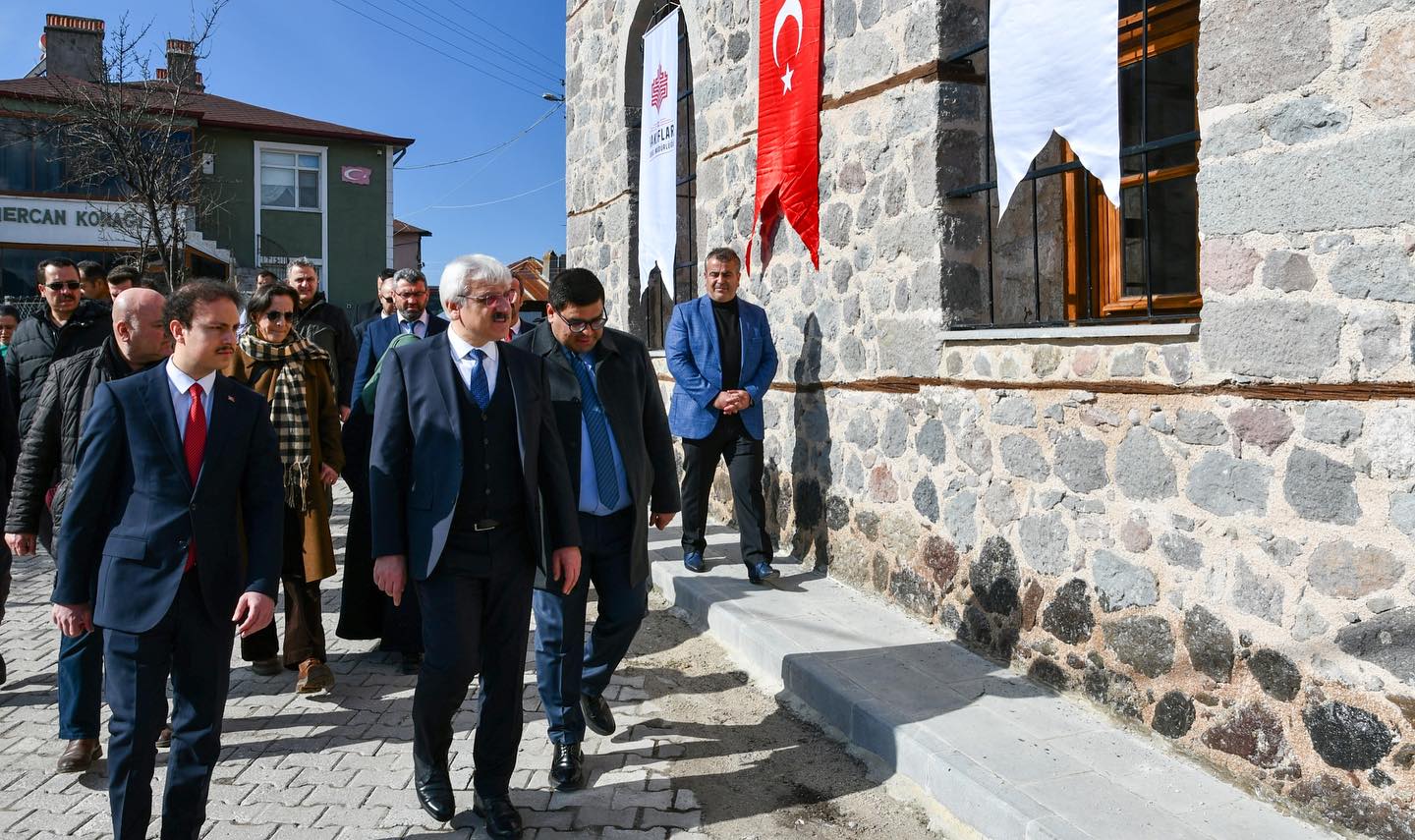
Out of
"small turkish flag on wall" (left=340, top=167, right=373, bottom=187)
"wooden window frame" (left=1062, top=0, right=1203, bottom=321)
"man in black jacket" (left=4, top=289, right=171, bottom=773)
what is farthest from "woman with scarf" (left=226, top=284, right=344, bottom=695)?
"small turkish flag on wall" (left=340, top=167, right=373, bottom=187)

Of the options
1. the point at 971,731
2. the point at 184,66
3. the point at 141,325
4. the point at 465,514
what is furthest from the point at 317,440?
the point at 184,66

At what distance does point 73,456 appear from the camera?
3918 mm

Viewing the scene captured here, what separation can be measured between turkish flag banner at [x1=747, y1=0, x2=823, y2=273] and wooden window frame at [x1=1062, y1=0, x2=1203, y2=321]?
1443 mm

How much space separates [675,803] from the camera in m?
3.45

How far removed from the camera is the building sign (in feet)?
78.0

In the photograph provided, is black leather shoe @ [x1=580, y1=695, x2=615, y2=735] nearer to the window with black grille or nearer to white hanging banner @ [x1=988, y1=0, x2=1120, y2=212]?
the window with black grille

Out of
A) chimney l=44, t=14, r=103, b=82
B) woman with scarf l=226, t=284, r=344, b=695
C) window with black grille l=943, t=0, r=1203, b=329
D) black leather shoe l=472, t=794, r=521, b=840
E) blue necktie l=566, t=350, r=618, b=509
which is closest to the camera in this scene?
black leather shoe l=472, t=794, r=521, b=840

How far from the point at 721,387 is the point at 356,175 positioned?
24.9m

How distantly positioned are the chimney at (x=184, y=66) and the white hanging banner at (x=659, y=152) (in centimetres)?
942

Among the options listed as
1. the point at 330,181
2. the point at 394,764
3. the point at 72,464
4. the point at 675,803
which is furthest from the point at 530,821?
the point at 330,181

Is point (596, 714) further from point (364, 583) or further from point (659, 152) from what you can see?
point (659, 152)

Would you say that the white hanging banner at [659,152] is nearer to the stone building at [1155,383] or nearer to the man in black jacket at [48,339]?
the stone building at [1155,383]

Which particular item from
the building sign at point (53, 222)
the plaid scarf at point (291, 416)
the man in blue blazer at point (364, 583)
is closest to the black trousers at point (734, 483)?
the man in blue blazer at point (364, 583)

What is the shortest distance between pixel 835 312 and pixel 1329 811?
3606 millimetres
